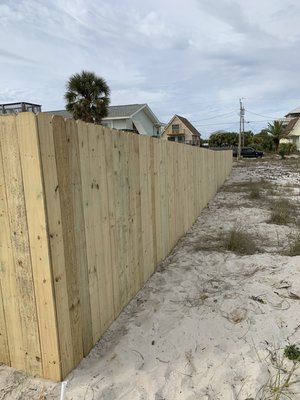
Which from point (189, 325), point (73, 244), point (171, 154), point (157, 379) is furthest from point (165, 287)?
point (171, 154)

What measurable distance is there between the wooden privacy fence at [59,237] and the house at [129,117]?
23.5 m

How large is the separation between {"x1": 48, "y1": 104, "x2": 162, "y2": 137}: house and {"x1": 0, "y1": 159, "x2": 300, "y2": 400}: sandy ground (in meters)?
22.8

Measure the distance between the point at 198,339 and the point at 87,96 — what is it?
762 inches

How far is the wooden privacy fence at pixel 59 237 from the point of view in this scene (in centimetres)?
197

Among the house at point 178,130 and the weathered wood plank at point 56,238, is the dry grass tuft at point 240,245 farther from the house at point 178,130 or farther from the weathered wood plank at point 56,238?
the house at point 178,130

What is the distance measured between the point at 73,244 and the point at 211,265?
256 centimetres

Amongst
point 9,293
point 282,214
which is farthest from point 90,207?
point 282,214

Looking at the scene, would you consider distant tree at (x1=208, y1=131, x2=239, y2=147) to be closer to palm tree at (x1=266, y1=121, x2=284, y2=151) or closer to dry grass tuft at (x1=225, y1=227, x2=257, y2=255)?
palm tree at (x1=266, y1=121, x2=284, y2=151)

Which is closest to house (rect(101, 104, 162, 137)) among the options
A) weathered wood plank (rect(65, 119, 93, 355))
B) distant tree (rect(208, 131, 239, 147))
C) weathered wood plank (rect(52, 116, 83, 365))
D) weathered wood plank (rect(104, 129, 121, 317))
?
weathered wood plank (rect(104, 129, 121, 317))

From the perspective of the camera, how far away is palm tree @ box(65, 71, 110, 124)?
19.7m

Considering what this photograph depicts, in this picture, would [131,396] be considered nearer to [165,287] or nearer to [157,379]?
[157,379]

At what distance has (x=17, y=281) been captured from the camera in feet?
7.20

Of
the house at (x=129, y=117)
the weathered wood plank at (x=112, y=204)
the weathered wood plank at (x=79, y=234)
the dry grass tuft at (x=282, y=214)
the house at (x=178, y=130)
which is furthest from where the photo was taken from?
the house at (x=178, y=130)

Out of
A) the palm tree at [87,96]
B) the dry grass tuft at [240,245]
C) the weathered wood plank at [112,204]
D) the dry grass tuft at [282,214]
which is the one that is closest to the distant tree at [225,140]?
the palm tree at [87,96]
